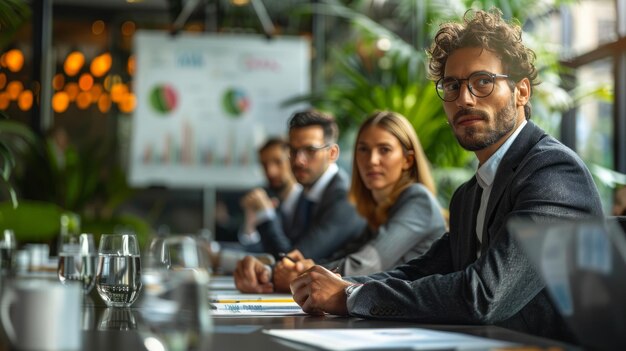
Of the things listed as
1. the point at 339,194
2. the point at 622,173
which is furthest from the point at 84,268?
the point at 622,173

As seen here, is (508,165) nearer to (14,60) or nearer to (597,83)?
(597,83)

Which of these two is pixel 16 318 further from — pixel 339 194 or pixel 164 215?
pixel 164 215

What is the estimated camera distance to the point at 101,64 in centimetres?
834

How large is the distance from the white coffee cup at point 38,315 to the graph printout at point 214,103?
249 inches

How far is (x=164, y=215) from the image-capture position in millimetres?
8211

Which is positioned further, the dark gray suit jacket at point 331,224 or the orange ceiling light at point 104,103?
the orange ceiling light at point 104,103

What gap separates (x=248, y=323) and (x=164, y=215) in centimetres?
639

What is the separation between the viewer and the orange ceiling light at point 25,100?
802 centimetres

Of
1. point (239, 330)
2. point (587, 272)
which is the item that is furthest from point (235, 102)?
point (587, 272)

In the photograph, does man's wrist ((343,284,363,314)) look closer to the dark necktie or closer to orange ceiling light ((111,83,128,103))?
the dark necktie

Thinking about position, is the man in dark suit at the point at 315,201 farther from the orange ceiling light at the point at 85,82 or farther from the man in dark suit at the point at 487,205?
the orange ceiling light at the point at 85,82

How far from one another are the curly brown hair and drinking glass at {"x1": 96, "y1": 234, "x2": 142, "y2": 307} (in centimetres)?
105

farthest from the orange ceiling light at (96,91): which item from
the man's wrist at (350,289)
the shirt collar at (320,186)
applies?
the man's wrist at (350,289)

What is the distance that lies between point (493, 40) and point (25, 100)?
6.21 m
